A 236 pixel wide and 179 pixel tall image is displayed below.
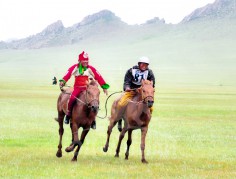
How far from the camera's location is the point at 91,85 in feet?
46.7

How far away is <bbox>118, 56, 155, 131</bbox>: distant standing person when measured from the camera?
1478cm

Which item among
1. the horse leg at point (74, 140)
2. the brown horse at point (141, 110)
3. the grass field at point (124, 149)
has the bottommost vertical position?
the grass field at point (124, 149)

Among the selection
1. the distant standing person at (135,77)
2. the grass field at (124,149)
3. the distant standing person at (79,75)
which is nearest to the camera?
the grass field at (124,149)

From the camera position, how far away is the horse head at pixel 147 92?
13.7m

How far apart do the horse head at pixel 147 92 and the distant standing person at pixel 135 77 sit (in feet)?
2.54

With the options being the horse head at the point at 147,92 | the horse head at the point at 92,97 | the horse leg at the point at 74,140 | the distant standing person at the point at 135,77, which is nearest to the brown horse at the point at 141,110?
the horse head at the point at 147,92

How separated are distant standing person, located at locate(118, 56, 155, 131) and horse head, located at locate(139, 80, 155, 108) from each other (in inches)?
30.4

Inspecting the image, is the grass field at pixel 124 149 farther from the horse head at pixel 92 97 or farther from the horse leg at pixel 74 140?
the horse head at pixel 92 97

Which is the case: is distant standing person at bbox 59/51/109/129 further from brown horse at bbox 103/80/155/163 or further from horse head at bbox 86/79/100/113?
brown horse at bbox 103/80/155/163

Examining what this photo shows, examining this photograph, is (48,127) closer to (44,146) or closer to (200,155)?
(44,146)

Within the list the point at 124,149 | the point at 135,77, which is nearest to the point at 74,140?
the point at 135,77

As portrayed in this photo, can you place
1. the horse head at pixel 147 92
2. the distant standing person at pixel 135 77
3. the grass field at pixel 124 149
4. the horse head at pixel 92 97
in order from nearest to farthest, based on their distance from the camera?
the grass field at pixel 124 149
the horse head at pixel 147 92
the horse head at pixel 92 97
the distant standing person at pixel 135 77

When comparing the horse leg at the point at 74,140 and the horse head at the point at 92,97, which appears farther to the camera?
the horse leg at the point at 74,140

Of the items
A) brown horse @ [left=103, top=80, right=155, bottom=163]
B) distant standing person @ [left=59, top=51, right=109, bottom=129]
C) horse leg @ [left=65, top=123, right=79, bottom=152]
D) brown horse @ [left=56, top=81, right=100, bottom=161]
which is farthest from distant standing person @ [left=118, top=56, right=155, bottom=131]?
horse leg @ [left=65, top=123, right=79, bottom=152]
